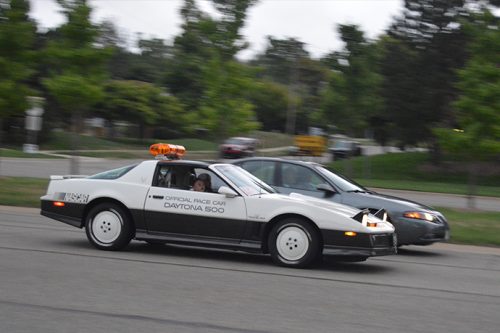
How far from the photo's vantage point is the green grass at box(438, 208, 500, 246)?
1491cm

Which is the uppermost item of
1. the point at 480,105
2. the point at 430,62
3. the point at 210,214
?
the point at 430,62

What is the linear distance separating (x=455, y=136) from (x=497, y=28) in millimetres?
3453

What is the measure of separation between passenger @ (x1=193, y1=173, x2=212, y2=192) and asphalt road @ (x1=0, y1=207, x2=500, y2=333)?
101 cm

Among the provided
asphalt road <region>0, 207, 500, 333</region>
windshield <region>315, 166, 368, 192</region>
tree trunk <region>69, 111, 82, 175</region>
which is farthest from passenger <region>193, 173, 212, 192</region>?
tree trunk <region>69, 111, 82, 175</region>

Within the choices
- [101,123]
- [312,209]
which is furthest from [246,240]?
[101,123]

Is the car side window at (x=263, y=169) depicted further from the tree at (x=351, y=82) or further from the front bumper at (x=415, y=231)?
the tree at (x=351, y=82)

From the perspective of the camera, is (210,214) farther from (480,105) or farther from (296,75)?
(296,75)

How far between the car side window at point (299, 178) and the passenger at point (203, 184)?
2.42 m

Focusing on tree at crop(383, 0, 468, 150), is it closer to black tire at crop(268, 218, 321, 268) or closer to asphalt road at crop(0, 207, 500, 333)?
asphalt road at crop(0, 207, 500, 333)

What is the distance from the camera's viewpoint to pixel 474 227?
16.1m

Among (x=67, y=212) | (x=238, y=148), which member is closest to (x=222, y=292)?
(x=67, y=212)

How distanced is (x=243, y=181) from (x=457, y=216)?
8.69 m

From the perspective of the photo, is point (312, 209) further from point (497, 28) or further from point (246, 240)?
point (497, 28)

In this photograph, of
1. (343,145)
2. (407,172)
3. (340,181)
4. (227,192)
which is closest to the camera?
(227,192)
